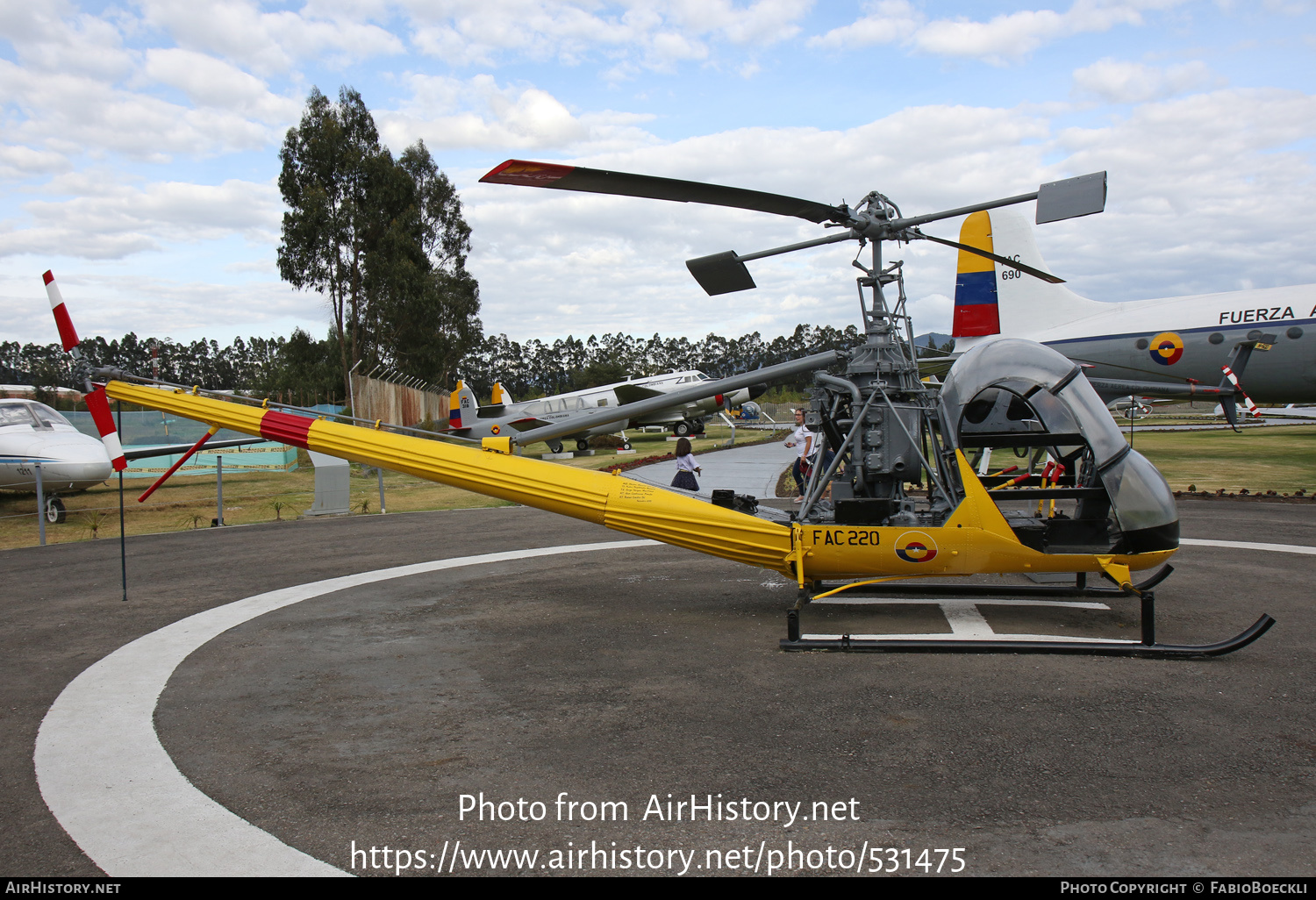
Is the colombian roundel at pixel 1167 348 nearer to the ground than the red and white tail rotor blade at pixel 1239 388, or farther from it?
farther from it

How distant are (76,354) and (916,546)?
375 inches

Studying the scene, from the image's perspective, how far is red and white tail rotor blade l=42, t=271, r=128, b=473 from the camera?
342 inches

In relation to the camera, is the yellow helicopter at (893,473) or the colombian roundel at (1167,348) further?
the colombian roundel at (1167,348)

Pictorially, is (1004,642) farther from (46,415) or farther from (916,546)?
(46,415)

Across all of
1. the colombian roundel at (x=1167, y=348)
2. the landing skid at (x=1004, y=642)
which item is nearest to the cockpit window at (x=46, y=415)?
the landing skid at (x=1004, y=642)

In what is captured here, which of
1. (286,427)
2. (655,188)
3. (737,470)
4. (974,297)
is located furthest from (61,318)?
(974,297)

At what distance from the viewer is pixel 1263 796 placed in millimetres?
3756

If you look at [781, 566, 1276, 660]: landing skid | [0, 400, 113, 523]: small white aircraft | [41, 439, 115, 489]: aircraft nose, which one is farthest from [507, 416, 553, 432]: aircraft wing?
[781, 566, 1276, 660]: landing skid

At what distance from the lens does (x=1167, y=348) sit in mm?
21000

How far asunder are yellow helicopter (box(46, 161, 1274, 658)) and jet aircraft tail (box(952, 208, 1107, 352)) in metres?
13.3

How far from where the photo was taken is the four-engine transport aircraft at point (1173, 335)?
66.7 feet

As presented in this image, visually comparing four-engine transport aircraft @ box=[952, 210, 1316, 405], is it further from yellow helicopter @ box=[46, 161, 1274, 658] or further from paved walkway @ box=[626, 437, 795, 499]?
yellow helicopter @ box=[46, 161, 1274, 658]

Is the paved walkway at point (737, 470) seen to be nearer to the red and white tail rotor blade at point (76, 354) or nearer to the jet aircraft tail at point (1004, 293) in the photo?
the jet aircraft tail at point (1004, 293)
